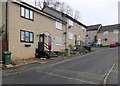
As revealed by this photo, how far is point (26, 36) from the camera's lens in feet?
39.3

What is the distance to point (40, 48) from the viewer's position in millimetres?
13445

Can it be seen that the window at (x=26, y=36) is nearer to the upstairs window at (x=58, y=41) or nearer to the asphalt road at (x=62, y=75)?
the asphalt road at (x=62, y=75)

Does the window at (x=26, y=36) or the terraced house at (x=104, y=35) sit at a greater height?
the terraced house at (x=104, y=35)

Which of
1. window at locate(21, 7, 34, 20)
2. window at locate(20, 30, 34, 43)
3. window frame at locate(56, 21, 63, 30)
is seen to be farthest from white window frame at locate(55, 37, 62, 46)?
window at locate(21, 7, 34, 20)

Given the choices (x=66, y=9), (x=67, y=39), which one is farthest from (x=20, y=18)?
(x=66, y=9)

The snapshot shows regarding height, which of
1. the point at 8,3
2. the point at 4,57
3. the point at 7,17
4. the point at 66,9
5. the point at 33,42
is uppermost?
the point at 66,9

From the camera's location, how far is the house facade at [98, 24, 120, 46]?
128 feet

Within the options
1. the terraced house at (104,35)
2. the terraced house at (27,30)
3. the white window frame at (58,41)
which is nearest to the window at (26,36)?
the terraced house at (27,30)

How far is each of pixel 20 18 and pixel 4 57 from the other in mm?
4867

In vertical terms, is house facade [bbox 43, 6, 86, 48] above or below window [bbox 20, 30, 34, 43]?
above

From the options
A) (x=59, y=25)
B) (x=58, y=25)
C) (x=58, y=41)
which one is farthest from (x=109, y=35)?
(x=58, y=41)

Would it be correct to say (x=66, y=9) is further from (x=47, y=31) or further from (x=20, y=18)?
(x=20, y=18)

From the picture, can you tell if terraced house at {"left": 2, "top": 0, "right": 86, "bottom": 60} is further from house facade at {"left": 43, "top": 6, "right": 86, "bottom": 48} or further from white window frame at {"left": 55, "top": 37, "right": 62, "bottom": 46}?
house facade at {"left": 43, "top": 6, "right": 86, "bottom": 48}

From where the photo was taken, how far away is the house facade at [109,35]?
128 feet
